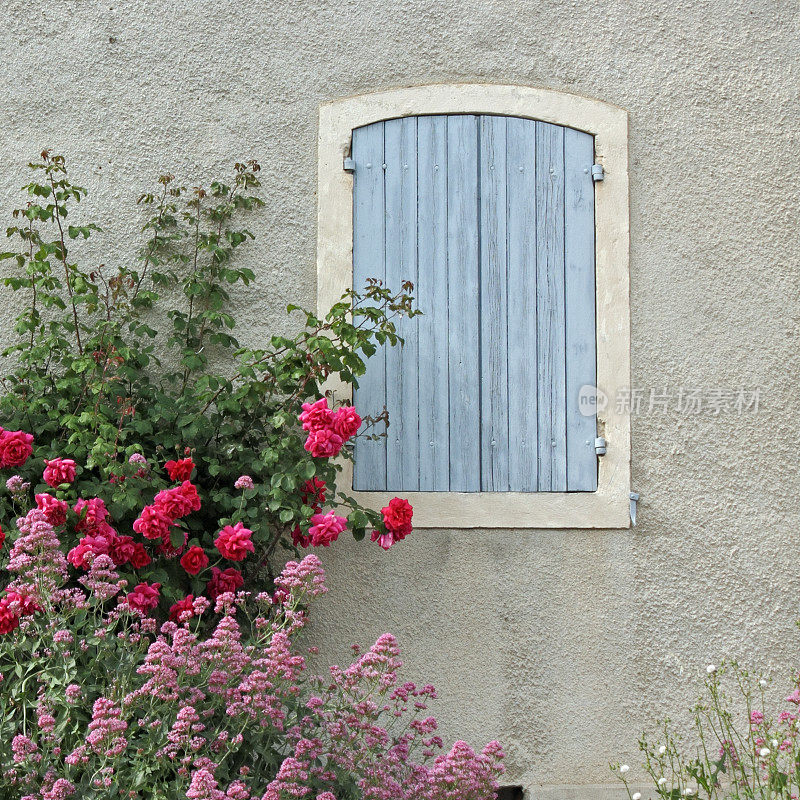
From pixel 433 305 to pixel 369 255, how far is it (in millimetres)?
328

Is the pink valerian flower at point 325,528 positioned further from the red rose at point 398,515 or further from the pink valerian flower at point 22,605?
the pink valerian flower at point 22,605

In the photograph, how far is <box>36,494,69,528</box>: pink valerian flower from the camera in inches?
111

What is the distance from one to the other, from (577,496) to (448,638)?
749 millimetres

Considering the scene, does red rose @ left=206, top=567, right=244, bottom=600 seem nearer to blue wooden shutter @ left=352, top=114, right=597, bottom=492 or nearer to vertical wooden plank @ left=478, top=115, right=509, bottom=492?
blue wooden shutter @ left=352, top=114, right=597, bottom=492

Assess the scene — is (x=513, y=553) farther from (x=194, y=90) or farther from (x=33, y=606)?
(x=194, y=90)

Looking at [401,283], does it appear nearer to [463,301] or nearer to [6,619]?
[463,301]

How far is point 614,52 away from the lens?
3.84 metres

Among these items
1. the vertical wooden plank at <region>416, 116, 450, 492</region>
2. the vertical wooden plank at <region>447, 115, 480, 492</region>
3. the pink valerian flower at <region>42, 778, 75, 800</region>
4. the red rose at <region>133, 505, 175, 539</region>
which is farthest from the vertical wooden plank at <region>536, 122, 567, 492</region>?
the pink valerian flower at <region>42, 778, 75, 800</region>

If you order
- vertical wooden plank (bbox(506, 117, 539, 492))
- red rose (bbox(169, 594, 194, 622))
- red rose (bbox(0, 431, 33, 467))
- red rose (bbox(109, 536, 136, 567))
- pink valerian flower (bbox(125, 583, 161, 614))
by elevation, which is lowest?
red rose (bbox(169, 594, 194, 622))

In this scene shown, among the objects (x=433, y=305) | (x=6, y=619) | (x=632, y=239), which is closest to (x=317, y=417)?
(x=433, y=305)

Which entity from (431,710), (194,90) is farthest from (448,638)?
(194,90)

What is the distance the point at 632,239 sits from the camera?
377 centimetres

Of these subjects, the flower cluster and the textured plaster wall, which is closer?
the flower cluster

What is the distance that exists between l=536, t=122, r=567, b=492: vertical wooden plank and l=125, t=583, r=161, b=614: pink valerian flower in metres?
1.53
